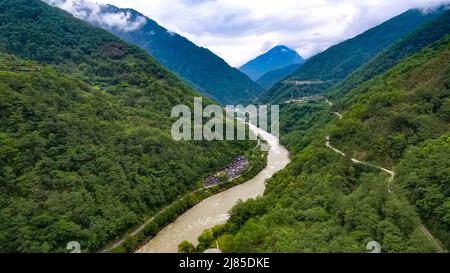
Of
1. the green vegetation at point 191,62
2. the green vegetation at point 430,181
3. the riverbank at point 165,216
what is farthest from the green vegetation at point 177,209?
the green vegetation at point 191,62

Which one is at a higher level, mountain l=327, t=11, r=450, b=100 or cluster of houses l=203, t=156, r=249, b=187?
mountain l=327, t=11, r=450, b=100

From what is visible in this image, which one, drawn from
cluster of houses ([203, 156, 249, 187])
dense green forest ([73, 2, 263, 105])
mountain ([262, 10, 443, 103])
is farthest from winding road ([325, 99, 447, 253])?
dense green forest ([73, 2, 263, 105])

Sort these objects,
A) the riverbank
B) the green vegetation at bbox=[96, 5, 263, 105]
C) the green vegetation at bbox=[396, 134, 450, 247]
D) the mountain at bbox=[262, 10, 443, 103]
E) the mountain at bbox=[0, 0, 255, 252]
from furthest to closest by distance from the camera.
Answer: the green vegetation at bbox=[96, 5, 263, 105] < the mountain at bbox=[262, 10, 443, 103] < the riverbank < the mountain at bbox=[0, 0, 255, 252] < the green vegetation at bbox=[396, 134, 450, 247]

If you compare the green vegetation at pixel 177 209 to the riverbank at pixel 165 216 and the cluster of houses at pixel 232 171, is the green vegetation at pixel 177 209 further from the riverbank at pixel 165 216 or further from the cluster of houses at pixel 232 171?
the cluster of houses at pixel 232 171

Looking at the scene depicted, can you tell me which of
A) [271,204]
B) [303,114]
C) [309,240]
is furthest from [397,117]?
[303,114]

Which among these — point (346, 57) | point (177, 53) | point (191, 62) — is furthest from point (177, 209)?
point (177, 53)

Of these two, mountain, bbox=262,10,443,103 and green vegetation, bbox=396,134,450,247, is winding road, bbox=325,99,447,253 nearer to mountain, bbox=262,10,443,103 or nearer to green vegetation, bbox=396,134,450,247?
green vegetation, bbox=396,134,450,247

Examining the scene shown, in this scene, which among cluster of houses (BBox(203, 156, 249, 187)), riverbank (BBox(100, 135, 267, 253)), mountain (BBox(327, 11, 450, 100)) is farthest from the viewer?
mountain (BBox(327, 11, 450, 100))
